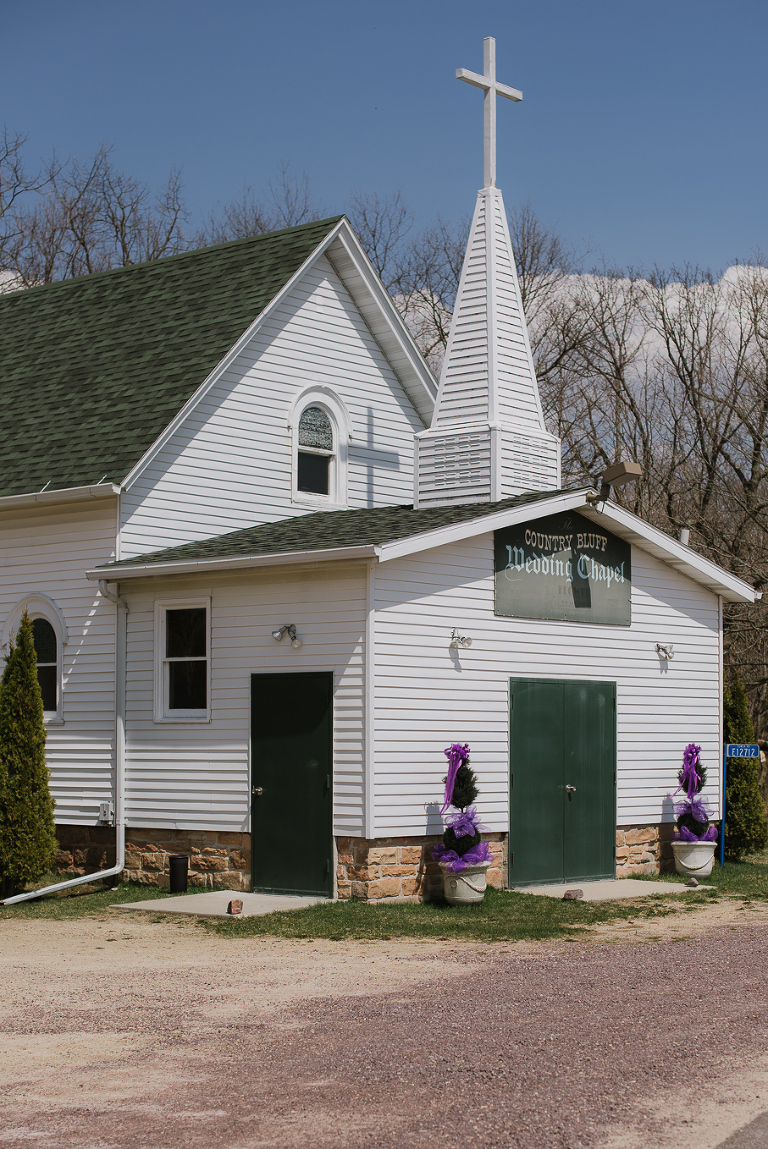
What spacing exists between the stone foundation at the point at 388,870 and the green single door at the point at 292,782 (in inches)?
8.5

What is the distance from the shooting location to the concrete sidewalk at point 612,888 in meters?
14.5

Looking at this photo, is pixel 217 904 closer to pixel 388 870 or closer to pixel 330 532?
pixel 388 870

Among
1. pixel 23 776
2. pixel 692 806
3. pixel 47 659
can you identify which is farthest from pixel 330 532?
pixel 692 806

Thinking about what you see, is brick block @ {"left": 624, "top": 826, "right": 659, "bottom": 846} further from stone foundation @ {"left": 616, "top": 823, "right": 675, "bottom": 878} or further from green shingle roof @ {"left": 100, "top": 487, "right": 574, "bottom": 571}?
green shingle roof @ {"left": 100, "top": 487, "right": 574, "bottom": 571}

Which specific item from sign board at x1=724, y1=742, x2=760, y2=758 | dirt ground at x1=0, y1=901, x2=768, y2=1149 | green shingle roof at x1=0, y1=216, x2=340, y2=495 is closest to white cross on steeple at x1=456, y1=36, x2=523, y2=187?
green shingle roof at x1=0, y1=216, x2=340, y2=495

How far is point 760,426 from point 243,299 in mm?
15303

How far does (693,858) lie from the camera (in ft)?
53.9

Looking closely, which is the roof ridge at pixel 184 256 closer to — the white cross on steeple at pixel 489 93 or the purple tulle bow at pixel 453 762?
the white cross on steeple at pixel 489 93

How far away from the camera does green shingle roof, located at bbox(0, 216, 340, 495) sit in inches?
631

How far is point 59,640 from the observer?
15.9 meters

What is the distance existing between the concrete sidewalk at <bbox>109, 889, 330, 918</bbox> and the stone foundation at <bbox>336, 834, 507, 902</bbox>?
0.39 m

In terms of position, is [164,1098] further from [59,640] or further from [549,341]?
[549,341]

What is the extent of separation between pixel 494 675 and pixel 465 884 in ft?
8.07

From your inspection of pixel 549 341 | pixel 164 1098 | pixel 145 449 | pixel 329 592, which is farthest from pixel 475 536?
pixel 549 341
